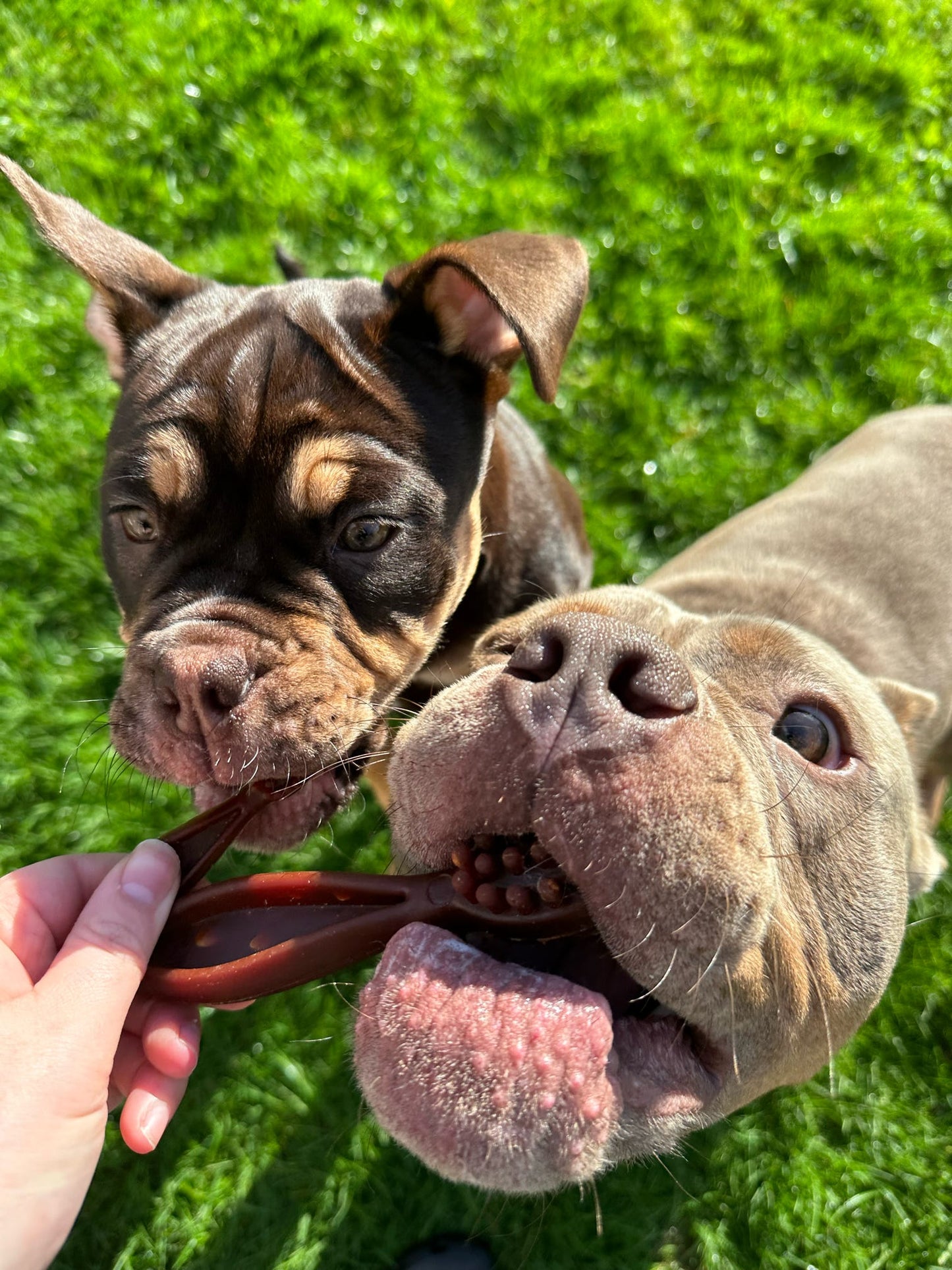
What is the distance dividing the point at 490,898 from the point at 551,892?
15 cm

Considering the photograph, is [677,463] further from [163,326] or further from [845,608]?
Answer: [163,326]

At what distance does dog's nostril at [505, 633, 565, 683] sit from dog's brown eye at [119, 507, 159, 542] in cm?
146

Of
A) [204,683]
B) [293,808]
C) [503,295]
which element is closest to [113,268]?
[503,295]

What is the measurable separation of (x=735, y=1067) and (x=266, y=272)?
4.81m

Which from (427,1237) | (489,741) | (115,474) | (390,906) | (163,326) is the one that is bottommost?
(427,1237)

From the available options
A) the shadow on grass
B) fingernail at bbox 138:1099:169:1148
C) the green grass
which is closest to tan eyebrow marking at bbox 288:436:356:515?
fingernail at bbox 138:1099:169:1148

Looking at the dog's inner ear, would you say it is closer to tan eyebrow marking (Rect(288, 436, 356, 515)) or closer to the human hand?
tan eyebrow marking (Rect(288, 436, 356, 515))

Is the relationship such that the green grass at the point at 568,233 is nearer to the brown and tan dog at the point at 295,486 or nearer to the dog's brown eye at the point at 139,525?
the brown and tan dog at the point at 295,486

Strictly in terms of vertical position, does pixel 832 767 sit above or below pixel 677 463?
above

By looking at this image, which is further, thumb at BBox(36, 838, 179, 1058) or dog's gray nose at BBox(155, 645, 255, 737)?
dog's gray nose at BBox(155, 645, 255, 737)

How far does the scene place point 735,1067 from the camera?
77.2 inches

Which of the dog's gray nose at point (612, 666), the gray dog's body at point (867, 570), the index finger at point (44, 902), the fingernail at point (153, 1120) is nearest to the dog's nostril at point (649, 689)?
the dog's gray nose at point (612, 666)

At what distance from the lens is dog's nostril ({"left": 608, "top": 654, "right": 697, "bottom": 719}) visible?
1855mm

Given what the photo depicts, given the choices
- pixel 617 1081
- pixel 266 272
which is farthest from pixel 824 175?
pixel 617 1081
